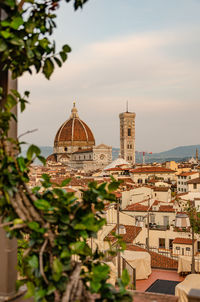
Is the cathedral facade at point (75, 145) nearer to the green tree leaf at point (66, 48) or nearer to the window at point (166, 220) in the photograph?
the window at point (166, 220)

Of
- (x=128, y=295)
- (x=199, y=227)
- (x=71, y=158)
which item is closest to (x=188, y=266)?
(x=199, y=227)

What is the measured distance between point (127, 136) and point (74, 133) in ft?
60.5

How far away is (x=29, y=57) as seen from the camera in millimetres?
1278

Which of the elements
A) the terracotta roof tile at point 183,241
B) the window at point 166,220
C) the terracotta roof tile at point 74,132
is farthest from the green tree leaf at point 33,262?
the terracotta roof tile at point 74,132

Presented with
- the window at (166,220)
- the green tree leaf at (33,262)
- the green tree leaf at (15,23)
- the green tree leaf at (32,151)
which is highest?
the green tree leaf at (15,23)

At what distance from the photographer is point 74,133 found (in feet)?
Answer: 288

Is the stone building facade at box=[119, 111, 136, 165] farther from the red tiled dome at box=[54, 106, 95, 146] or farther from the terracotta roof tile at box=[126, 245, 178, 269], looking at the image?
the terracotta roof tile at box=[126, 245, 178, 269]

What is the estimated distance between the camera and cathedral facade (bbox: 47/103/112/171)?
77250 mm

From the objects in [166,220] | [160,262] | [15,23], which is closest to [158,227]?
[166,220]

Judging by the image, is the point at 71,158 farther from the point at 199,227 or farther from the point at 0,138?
the point at 0,138

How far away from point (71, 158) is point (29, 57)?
3237 inches

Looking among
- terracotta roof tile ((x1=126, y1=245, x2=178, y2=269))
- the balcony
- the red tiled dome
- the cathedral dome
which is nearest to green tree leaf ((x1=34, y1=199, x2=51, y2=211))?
terracotta roof tile ((x1=126, y1=245, x2=178, y2=269))

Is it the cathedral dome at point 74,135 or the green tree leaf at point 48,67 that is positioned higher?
the cathedral dome at point 74,135

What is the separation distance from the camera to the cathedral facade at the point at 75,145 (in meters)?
77.2
